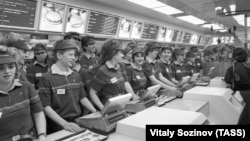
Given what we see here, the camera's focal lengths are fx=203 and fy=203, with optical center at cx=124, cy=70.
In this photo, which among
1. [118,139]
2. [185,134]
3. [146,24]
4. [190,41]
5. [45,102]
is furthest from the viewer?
[190,41]

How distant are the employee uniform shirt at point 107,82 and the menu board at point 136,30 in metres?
3.85

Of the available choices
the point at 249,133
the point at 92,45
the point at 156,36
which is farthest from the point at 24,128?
the point at 156,36

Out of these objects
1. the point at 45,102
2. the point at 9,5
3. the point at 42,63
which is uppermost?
the point at 9,5

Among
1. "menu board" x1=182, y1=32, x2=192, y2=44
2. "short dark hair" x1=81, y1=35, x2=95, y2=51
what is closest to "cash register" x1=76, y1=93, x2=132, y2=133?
"short dark hair" x1=81, y1=35, x2=95, y2=51

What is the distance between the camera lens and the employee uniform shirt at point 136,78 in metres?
3.11

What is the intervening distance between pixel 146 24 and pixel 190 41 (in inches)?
195

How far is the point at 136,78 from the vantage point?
3.10 metres

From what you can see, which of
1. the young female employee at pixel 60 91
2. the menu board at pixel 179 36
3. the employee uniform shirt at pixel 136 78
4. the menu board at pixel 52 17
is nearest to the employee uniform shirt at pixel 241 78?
the employee uniform shirt at pixel 136 78

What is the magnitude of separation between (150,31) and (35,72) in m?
4.66

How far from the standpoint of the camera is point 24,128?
1441 millimetres

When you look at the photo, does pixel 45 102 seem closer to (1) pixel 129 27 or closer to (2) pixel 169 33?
(1) pixel 129 27
